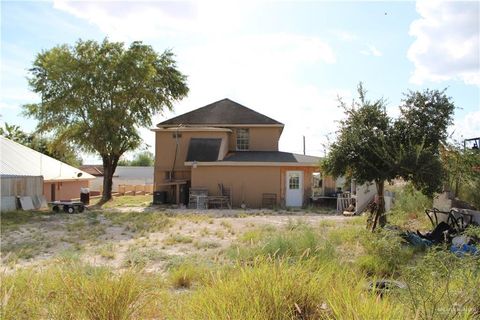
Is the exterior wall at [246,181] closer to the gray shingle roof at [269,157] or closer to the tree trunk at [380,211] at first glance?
the gray shingle roof at [269,157]

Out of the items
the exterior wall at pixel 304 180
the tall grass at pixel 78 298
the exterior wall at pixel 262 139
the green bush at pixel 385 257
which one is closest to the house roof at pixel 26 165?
the exterior wall at pixel 262 139

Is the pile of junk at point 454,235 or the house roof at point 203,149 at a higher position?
the house roof at point 203,149

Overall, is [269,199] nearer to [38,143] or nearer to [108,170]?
[108,170]

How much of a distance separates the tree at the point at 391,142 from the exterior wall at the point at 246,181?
14.1m

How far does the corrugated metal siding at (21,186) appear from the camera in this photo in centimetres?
2339

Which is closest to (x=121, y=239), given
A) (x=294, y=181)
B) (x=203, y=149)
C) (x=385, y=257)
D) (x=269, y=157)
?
(x=385, y=257)

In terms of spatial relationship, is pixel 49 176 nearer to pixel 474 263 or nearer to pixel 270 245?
pixel 270 245

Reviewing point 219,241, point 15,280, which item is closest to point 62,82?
point 219,241

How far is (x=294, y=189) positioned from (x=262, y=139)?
5076 mm

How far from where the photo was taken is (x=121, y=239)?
46.0 ft

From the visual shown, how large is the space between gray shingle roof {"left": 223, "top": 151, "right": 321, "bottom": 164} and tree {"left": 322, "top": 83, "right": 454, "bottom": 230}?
14.0 m

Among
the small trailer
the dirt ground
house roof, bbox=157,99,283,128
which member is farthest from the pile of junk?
house roof, bbox=157,99,283,128

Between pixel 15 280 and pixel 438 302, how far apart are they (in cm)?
439

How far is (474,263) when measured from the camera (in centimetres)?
513
